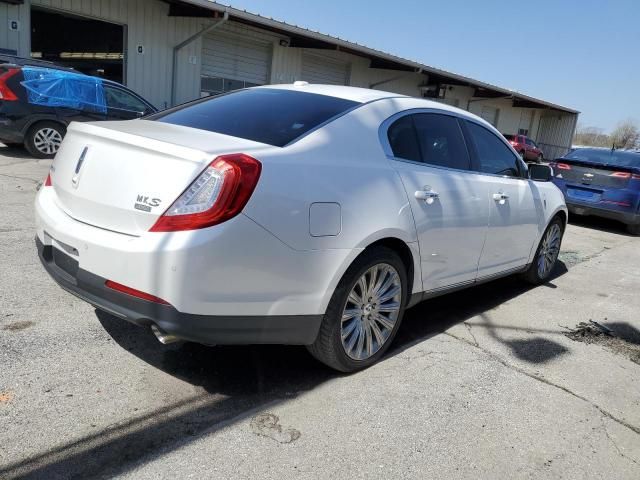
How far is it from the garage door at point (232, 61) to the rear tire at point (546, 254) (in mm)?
12441

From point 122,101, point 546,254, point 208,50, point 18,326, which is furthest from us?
point 208,50

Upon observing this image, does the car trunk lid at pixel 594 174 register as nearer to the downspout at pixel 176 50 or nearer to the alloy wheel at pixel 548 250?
the alloy wheel at pixel 548 250

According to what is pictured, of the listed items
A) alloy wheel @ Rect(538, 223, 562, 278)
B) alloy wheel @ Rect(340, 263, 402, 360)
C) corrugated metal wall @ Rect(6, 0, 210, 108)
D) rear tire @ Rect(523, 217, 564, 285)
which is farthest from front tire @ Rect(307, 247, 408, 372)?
corrugated metal wall @ Rect(6, 0, 210, 108)

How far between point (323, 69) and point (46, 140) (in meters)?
11.9

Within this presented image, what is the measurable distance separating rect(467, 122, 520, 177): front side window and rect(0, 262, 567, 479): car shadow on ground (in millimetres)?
1276

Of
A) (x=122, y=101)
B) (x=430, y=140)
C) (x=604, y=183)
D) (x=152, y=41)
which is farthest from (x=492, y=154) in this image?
(x=152, y=41)

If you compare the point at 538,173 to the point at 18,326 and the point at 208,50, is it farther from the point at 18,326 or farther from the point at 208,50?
the point at 208,50

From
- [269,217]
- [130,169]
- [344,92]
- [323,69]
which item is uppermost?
[323,69]

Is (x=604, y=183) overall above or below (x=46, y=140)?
above

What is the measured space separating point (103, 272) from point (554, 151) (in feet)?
138

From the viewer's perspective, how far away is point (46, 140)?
30.7ft

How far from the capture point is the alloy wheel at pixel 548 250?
5512 millimetres

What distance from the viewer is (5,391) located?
268 cm

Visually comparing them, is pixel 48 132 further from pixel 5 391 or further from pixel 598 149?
pixel 598 149
